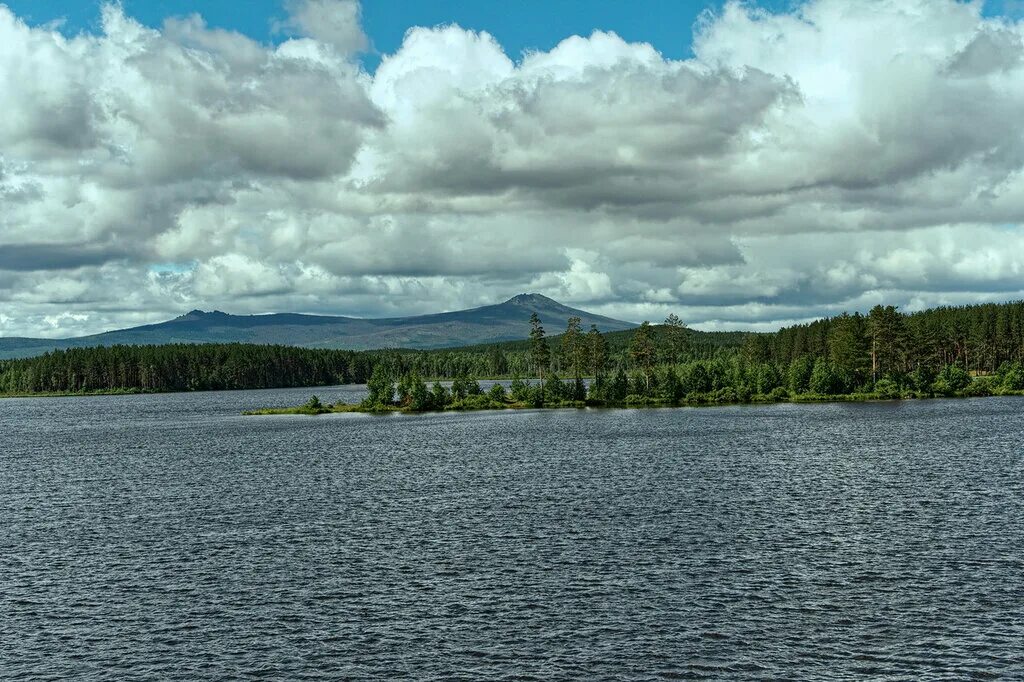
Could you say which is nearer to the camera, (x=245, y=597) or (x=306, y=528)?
(x=245, y=597)

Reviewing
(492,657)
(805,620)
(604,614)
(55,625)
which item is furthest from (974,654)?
(55,625)

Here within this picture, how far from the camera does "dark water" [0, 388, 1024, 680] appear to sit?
138ft

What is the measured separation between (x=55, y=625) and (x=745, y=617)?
35878 millimetres

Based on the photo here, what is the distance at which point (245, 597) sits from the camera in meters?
52.6

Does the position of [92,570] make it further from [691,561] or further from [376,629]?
[691,561]

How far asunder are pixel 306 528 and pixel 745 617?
127ft

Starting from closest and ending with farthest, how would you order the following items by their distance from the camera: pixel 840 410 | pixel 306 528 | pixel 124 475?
pixel 306 528 → pixel 124 475 → pixel 840 410

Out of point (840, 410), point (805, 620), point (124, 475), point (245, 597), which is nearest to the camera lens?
point (805, 620)

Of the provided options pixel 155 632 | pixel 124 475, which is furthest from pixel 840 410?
pixel 155 632

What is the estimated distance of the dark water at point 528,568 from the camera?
42031 millimetres

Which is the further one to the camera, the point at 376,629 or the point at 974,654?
the point at 376,629

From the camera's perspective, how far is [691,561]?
58.3 meters

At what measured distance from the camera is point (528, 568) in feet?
188

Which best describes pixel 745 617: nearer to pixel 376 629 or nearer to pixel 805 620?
pixel 805 620
